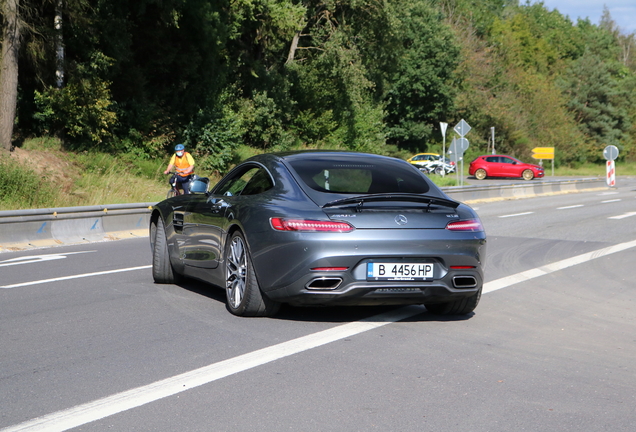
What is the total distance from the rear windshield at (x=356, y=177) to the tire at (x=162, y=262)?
2.47 m

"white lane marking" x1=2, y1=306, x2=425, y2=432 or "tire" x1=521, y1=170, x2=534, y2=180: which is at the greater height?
"white lane marking" x1=2, y1=306, x2=425, y2=432

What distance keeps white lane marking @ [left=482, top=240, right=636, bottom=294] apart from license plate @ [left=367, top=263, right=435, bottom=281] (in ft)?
8.06

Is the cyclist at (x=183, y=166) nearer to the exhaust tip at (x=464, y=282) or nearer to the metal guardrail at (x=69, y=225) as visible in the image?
the metal guardrail at (x=69, y=225)

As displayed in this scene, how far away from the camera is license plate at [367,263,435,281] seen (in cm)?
625

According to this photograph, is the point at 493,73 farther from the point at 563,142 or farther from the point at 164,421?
the point at 164,421

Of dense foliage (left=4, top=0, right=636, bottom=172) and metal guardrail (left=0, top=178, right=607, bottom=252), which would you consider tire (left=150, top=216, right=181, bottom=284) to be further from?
dense foliage (left=4, top=0, right=636, bottom=172)

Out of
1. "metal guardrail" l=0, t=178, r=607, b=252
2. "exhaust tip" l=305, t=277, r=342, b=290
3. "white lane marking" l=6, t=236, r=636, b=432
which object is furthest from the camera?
"metal guardrail" l=0, t=178, r=607, b=252

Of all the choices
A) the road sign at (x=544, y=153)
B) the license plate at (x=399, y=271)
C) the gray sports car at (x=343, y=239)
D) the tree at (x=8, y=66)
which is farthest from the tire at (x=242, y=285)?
the road sign at (x=544, y=153)

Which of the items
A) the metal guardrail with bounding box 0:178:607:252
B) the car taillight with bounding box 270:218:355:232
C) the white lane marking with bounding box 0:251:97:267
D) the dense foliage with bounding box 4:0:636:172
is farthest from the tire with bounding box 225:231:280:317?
the dense foliage with bounding box 4:0:636:172

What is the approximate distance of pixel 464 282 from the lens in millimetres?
6590

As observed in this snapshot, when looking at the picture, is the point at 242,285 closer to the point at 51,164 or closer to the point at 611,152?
the point at 51,164

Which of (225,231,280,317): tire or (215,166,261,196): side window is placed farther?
(215,166,261,196): side window

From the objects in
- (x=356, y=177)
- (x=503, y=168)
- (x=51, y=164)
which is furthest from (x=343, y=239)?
(x=503, y=168)

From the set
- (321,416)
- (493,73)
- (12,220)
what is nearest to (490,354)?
(321,416)
